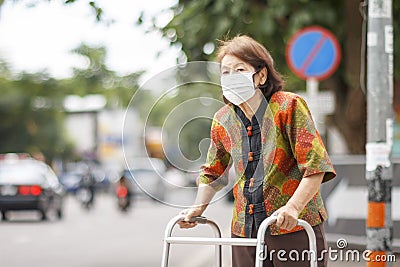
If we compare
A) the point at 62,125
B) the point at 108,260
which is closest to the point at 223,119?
the point at 108,260

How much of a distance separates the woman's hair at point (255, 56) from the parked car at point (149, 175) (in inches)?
23.5

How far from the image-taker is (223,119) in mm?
4391

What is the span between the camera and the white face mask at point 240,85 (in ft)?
14.0

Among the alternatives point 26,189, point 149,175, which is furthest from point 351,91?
point 149,175

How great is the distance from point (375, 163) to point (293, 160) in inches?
119

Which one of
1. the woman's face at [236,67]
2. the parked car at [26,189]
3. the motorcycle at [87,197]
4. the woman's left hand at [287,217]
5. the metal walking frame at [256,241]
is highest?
the woman's face at [236,67]

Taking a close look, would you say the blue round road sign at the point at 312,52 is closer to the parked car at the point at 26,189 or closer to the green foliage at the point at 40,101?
the parked car at the point at 26,189

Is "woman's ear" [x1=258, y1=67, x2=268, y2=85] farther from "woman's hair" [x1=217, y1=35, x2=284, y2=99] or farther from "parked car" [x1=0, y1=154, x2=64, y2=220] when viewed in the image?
"parked car" [x1=0, y1=154, x2=64, y2=220]

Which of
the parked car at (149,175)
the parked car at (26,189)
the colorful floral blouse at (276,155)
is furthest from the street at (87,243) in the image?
the colorful floral blouse at (276,155)

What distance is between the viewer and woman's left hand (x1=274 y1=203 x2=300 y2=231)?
394cm

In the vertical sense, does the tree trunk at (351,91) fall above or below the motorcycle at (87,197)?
above

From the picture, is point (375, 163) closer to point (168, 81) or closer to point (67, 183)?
point (168, 81)

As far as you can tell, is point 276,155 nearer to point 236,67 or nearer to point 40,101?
point 236,67

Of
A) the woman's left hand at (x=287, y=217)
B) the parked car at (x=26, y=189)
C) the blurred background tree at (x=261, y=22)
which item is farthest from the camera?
the parked car at (x=26, y=189)
